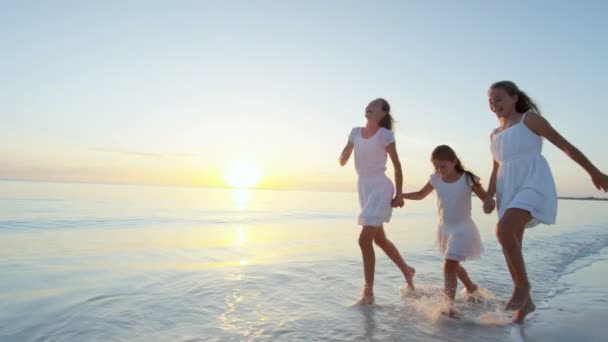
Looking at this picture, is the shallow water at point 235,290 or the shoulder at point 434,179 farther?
the shoulder at point 434,179

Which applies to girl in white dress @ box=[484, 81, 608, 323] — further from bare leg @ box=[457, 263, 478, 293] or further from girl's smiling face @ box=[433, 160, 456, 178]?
bare leg @ box=[457, 263, 478, 293]

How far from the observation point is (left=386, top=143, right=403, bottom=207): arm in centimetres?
478

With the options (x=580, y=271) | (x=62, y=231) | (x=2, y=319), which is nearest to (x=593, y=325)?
(x=580, y=271)

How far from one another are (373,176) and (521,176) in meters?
1.57

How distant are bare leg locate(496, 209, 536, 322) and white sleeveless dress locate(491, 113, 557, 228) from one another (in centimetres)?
8

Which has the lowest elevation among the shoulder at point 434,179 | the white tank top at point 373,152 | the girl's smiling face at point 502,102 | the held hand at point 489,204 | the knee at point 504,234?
the knee at point 504,234

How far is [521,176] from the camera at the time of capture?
3.70 m

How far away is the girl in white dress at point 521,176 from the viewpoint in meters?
3.55

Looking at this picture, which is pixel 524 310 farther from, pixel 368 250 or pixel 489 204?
pixel 368 250

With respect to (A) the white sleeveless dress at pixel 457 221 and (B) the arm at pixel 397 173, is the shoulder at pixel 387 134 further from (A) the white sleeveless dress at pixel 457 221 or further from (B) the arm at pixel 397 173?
(A) the white sleeveless dress at pixel 457 221

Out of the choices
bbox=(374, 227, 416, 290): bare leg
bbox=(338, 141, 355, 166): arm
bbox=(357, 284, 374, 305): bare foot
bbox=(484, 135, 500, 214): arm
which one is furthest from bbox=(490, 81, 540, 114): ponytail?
bbox=(357, 284, 374, 305): bare foot

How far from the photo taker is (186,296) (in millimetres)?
4547

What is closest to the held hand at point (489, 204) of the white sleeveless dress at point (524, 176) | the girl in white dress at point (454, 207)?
the white sleeveless dress at point (524, 176)

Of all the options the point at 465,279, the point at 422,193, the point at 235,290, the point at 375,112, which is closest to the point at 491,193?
the point at 422,193
